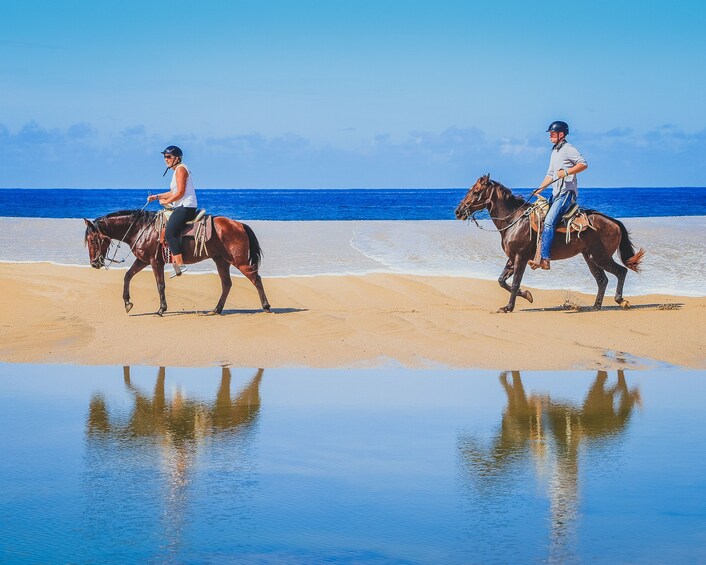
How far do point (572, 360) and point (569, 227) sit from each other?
3.63 m

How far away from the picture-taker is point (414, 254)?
2319 cm

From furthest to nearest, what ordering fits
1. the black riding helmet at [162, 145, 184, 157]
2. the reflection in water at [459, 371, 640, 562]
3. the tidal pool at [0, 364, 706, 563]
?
the black riding helmet at [162, 145, 184, 157]
the reflection in water at [459, 371, 640, 562]
the tidal pool at [0, 364, 706, 563]

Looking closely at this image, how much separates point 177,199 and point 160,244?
30.1 inches

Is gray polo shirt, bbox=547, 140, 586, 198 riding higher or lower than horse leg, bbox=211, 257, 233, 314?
higher

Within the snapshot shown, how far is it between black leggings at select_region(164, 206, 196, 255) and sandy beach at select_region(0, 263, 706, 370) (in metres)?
0.99

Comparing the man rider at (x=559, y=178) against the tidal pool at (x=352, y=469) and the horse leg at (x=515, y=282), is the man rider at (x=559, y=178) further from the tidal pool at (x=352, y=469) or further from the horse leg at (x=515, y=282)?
the tidal pool at (x=352, y=469)

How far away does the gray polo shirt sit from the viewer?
12672 mm

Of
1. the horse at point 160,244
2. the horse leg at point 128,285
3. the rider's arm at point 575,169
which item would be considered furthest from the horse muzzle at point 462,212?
the horse leg at point 128,285

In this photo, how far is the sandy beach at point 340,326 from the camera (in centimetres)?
1005

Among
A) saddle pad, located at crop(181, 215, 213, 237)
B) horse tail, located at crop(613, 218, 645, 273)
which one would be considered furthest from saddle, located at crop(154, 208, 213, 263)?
horse tail, located at crop(613, 218, 645, 273)

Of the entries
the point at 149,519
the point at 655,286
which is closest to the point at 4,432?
the point at 149,519

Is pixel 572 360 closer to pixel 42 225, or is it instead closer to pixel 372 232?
pixel 372 232

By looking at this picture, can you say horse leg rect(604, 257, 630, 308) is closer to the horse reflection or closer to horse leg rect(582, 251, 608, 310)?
horse leg rect(582, 251, 608, 310)

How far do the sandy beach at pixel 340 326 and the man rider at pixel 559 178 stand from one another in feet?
3.66
